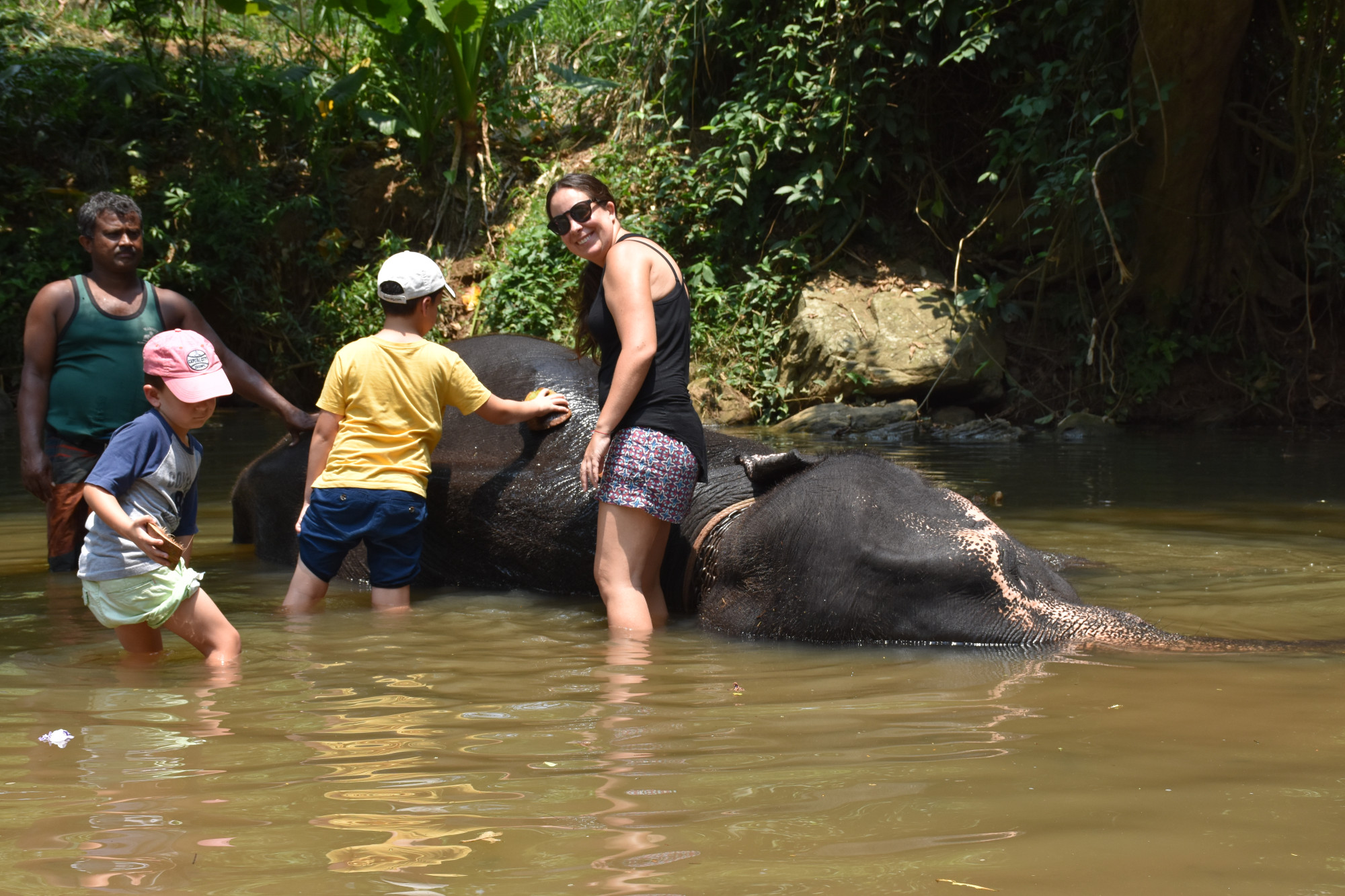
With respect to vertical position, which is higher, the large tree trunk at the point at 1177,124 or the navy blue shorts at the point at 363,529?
the large tree trunk at the point at 1177,124

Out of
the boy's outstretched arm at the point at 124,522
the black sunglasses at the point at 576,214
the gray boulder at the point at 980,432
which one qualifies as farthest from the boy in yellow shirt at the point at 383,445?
the gray boulder at the point at 980,432

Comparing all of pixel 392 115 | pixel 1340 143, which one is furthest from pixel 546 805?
pixel 392 115

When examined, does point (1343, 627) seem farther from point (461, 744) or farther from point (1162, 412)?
point (1162, 412)

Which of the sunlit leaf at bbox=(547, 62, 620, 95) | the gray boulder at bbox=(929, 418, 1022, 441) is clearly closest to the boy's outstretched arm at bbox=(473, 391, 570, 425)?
the gray boulder at bbox=(929, 418, 1022, 441)

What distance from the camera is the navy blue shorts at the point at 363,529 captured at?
4188 millimetres

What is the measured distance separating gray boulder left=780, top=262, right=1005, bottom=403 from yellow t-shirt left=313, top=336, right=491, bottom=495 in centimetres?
615

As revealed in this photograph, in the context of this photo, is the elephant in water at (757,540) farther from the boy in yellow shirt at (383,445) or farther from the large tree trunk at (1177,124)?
the large tree trunk at (1177,124)

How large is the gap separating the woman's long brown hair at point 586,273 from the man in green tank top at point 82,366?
4.50 ft

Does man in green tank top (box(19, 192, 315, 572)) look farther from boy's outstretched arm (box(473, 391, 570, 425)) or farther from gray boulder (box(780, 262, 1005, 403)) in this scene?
gray boulder (box(780, 262, 1005, 403))

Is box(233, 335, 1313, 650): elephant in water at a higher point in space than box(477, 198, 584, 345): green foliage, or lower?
lower

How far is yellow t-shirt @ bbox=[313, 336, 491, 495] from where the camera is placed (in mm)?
4227

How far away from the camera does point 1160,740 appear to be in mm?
2391

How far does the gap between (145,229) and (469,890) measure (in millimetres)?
11994

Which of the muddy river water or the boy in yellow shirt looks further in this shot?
the boy in yellow shirt
